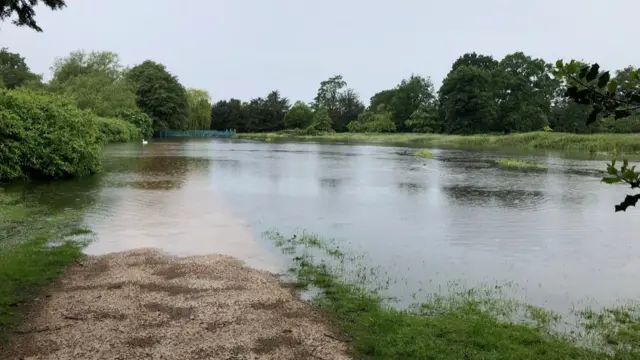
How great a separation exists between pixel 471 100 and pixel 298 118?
4353 centimetres

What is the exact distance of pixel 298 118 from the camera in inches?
4476

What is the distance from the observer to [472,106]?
81875mm

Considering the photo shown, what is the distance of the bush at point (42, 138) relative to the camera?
1895 cm

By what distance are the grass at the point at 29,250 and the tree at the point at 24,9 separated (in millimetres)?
3782

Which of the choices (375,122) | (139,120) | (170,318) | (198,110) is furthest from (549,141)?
(198,110)

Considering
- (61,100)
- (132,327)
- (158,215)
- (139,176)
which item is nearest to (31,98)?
(61,100)

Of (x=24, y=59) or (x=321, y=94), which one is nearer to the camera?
(x=24, y=59)

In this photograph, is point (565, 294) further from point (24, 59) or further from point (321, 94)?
point (321, 94)

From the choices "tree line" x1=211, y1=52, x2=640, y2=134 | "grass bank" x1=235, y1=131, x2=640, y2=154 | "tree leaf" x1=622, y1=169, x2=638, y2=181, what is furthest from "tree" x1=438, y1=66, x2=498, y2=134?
"tree leaf" x1=622, y1=169, x2=638, y2=181

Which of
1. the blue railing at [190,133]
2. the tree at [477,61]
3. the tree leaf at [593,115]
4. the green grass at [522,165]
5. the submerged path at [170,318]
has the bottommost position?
the submerged path at [170,318]

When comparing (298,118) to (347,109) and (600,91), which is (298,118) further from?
(600,91)

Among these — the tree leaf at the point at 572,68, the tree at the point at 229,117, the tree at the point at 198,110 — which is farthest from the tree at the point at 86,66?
the tree leaf at the point at 572,68

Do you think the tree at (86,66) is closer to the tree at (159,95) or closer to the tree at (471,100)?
the tree at (159,95)

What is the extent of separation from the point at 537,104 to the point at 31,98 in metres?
77.0
